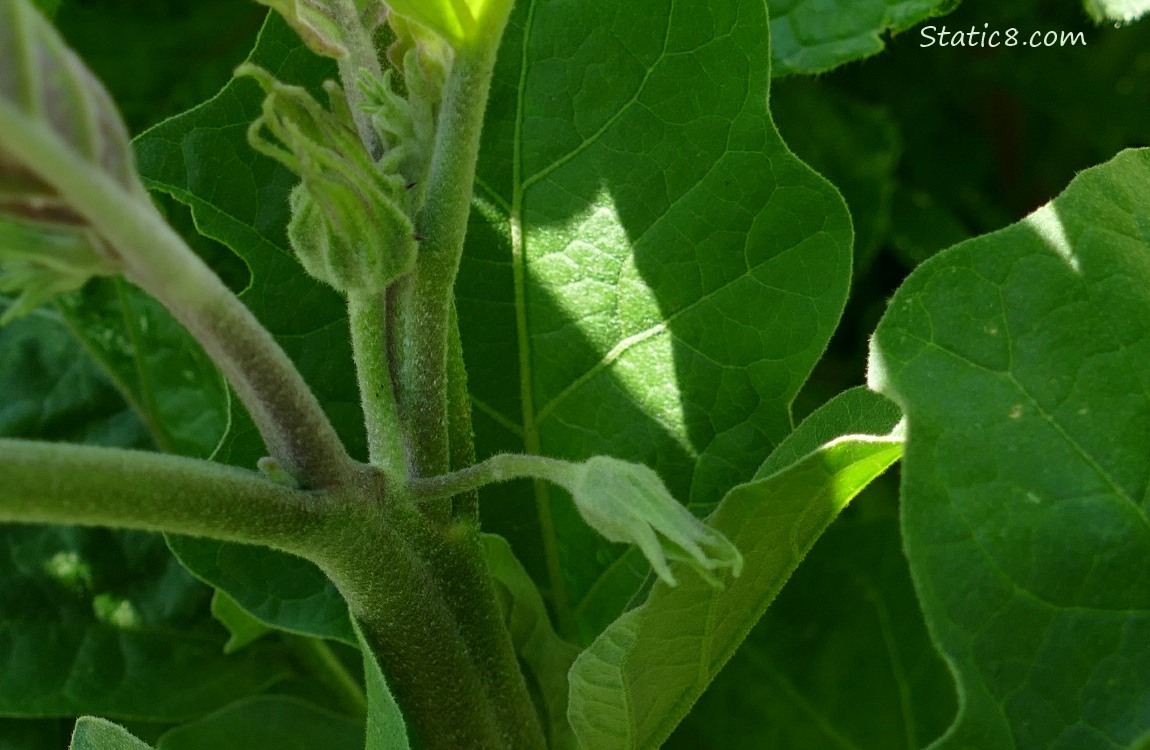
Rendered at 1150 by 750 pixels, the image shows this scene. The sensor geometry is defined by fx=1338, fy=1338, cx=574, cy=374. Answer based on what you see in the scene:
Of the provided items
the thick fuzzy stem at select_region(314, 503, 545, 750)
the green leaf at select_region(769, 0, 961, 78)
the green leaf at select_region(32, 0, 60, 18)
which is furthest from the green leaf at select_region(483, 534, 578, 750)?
the green leaf at select_region(32, 0, 60, 18)

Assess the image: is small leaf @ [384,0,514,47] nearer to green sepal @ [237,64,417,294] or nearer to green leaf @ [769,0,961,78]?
green sepal @ [237,64,417,294]

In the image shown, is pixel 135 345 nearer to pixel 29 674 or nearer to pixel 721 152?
pixel 29 674

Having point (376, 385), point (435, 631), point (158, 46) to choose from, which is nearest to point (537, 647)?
point (435, 631)

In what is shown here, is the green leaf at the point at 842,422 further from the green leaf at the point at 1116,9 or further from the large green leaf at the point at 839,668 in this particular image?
the large green leaf at the point at 839,668

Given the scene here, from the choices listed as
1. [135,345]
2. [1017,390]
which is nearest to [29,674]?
[135,345]

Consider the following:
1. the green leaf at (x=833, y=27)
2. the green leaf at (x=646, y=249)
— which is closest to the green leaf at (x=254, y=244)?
the green leaf at (x=646, y=249)

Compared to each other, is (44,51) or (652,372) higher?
(44,51)

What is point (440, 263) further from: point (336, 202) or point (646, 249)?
point (646, 249)
